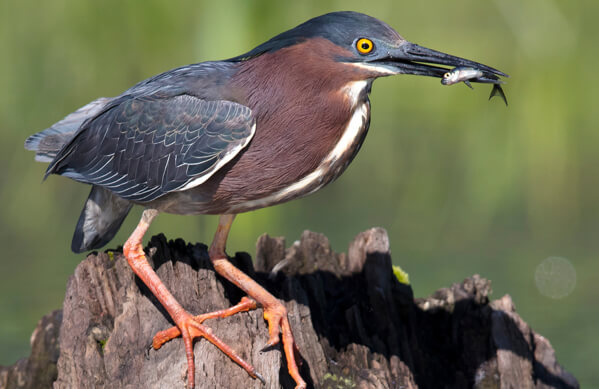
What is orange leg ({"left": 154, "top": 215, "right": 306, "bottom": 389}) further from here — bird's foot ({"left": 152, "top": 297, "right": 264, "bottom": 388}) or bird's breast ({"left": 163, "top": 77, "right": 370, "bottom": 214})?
bird's breast ({"left": 163, "top": 77, "right": 370, "bottom": 214})

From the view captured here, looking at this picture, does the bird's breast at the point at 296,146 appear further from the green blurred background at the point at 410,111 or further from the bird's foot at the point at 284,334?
the green blurred background at the point at 410,111

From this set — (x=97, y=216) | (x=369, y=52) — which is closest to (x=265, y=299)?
(x=97, y=216)

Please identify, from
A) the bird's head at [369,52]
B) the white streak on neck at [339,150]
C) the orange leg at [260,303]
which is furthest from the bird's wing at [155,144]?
the orange leg at [260,303]

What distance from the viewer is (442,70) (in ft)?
13.3

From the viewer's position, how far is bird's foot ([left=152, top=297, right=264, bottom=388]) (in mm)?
3773

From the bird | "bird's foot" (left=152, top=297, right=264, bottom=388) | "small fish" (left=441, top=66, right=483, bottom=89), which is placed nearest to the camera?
"bird's foot" (left=152, top=297, right=264, bottom=388)

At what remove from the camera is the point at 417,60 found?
158 inches

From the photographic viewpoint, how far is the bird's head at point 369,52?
400 cm

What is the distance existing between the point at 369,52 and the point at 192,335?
63.5 inches

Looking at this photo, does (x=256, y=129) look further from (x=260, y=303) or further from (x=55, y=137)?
(x=55, y=137)

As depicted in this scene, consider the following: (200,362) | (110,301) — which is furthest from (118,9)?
(200,362)

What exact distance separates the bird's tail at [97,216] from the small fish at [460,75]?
2051 mm

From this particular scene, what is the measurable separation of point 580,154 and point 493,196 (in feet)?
4.11

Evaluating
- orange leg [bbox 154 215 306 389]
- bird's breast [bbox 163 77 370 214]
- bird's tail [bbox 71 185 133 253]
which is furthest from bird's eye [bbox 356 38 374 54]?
bird's tail [bbox 71 185 133 253]
